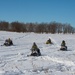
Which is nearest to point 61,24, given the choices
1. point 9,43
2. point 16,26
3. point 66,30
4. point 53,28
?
point 66,30

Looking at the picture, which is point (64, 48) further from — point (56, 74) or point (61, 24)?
point (61, 24)

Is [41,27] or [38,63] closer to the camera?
[38,63]

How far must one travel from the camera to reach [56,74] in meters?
12.5

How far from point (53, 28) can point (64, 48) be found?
279 feet

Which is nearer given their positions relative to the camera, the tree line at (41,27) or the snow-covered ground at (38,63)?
the snow-covered ground at (38,63)

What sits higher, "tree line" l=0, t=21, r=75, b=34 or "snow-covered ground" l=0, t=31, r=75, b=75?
"tree line" l=0, t=21, r=75, b=34

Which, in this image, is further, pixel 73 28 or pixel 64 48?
pixel 73 28

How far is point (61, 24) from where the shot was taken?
12200 centimetres

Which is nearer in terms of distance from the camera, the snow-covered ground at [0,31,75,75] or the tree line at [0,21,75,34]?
the snow-covered ground at [0,31,75,75]

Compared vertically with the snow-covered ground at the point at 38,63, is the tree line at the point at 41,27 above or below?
above

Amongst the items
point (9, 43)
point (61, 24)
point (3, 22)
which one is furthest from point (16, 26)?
point (9, 43)

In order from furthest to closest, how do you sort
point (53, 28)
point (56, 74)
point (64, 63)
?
point (53, 28) → point (64, 63) → point (56, 74)

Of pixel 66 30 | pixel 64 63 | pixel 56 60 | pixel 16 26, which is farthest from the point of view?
pixel 66 30

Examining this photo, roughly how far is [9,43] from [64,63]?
50.4 ft
